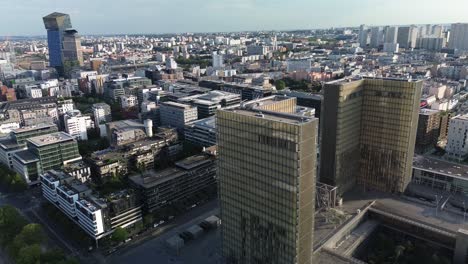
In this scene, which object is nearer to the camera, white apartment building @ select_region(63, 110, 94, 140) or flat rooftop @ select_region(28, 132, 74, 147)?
flat rooftop @ select_region(28, 132, 74, 147)

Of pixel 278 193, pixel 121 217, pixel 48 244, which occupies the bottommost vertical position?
pixel 48 244

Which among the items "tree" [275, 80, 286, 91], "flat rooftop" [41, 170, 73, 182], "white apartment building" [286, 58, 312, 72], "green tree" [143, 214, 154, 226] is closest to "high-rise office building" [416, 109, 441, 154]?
"green tree" [143, 214, 154, 226]

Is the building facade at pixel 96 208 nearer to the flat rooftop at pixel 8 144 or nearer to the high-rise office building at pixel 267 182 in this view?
the high-rise office building at pixel 267 182

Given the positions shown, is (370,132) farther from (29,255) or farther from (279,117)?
(29,255)

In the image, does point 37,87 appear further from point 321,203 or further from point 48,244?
point 321,203

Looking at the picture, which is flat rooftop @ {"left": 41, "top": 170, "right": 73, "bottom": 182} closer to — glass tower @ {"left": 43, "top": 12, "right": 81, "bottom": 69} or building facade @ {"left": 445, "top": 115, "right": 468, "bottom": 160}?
building facade @ {"left": 445, "top": 115, "right": 468, "bottom": 160}

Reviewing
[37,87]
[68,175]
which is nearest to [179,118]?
Result: [68,175]

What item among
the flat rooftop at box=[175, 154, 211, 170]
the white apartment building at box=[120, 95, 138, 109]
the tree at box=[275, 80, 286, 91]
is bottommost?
the flat rooftop at box=[175, 154, 211, 170]
